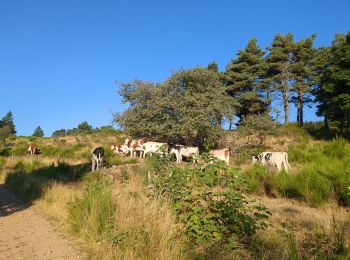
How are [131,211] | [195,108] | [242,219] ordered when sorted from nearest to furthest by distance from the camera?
[242,219], [131,211], [195,108]

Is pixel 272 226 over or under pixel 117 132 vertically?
under

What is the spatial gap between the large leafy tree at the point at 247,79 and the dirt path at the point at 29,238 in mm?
27316

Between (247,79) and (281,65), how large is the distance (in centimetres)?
392

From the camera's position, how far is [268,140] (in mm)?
26406

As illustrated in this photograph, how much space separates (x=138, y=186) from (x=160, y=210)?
6.28 ft

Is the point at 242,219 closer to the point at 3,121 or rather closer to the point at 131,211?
the point at 131,211

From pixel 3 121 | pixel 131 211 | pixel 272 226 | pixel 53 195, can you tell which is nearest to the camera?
pixel 131 211

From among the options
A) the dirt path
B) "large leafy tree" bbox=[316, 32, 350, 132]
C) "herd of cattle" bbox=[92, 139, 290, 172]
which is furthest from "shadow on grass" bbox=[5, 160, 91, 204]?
"large leafy tree" bbox=[316, 32, 350, 132]

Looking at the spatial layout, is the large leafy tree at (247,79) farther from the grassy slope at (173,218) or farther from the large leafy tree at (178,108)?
the grassy slope at (173,218)

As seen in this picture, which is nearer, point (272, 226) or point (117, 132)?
point (272, 226)

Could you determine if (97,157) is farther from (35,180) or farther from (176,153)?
(35,180)

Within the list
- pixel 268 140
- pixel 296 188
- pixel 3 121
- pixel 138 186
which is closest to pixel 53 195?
pixel 138 186

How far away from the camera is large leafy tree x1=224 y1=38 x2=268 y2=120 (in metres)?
34.0

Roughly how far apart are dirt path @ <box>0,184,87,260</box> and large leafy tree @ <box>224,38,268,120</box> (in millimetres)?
27316
